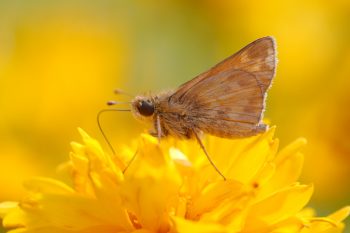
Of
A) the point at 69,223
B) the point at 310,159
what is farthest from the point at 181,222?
the point at 310,159

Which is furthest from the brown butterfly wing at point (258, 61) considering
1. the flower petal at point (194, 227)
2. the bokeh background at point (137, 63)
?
the bokeh background at point (137, 63)

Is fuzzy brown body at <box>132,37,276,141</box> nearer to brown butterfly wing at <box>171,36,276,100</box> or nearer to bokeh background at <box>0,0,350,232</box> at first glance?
brown butterfly wing at <box>171,36,276,100</box>

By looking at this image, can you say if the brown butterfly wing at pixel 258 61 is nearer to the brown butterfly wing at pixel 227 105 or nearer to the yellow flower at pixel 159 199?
the brown butterfly wing at pixel 227 105

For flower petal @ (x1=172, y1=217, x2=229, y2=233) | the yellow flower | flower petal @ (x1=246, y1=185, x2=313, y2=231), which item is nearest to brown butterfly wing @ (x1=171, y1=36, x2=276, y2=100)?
the yellow flower

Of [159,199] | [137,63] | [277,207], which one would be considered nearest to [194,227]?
[159,199]

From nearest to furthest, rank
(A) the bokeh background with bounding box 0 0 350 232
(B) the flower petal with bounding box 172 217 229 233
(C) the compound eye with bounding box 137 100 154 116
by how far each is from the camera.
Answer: (B) the flower petal with bounding box 172 217 229 233 → (C) the compound eye with bounding box 137 100 154 116 → (A) the bokeh background with bounding box 0 0 350 232

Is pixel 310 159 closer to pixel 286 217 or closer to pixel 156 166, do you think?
pixel 286 217
